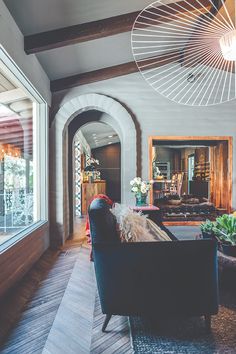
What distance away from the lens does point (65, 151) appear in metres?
5.30

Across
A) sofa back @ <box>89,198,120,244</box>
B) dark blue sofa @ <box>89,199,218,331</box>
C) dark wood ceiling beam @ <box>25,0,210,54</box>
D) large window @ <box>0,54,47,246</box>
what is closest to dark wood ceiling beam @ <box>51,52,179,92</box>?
large window @ <box>0,54,47,246</box>

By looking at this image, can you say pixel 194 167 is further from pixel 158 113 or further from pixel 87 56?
pixel 87 56

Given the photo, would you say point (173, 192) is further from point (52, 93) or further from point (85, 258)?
point (52, 93)

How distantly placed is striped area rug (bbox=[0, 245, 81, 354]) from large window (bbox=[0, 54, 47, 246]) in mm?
812

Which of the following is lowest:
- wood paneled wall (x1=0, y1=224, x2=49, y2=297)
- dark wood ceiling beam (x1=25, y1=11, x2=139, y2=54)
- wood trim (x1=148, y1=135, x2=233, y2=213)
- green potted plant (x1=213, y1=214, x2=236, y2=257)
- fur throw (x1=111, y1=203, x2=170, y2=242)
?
wood paneled wall (x1=0, y1=224, x2=49, y2=297)

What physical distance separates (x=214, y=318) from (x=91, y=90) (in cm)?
434

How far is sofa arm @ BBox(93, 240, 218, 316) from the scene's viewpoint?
2.01 meters

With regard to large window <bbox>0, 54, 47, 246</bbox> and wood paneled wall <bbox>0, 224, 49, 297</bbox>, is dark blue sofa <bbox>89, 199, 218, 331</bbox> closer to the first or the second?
wood paneled wall <bbox>0, 224, 49, 297</bbox>

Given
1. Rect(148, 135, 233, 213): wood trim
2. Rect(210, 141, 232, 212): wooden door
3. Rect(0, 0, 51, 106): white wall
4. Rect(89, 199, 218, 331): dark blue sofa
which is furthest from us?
Rect(210, 141, 232, 212): wooden door

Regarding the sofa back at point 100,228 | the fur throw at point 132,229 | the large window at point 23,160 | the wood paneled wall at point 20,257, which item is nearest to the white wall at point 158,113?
the large window at point 23,160

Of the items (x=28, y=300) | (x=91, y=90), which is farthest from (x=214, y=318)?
(x=91, y=90)

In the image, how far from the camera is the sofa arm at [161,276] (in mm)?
2012

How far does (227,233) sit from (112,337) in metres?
1.53

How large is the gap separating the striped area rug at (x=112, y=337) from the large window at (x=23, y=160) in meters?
2.31
